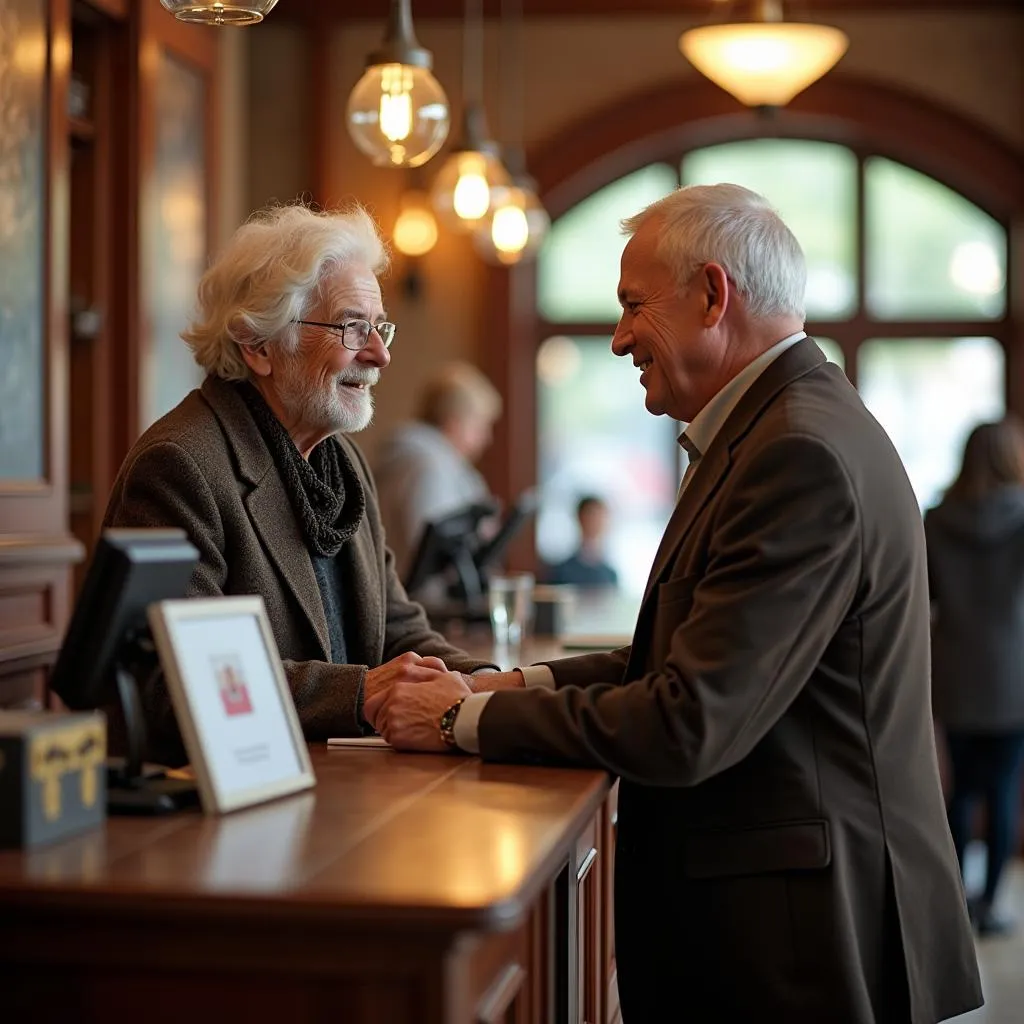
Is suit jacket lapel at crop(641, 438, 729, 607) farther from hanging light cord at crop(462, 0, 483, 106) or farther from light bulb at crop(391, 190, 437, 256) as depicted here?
hanging light cord at crop(462, 0, 483, 106)

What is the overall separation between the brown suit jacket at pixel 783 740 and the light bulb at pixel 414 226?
4.46m

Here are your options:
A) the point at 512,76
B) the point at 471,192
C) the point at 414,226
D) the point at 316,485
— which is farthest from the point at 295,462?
the point at 512,76

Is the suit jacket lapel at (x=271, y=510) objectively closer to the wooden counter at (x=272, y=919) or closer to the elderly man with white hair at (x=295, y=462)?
the elderly man with white hair at (x=295, y=462)

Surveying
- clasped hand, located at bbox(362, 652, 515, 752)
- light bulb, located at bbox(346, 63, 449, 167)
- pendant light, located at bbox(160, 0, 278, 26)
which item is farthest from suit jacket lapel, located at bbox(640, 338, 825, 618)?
light bulb, located at bbox(346, 63, 449, 167)

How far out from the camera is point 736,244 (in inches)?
86.9

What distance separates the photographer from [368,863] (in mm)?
1612

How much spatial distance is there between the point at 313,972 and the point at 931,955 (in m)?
0.96

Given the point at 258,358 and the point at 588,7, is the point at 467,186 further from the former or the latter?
the point at 588,7

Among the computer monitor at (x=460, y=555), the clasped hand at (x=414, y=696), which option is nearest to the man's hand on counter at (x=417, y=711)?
the clasped hand at (x=414, y=696)

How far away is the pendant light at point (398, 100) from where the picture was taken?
3502mm

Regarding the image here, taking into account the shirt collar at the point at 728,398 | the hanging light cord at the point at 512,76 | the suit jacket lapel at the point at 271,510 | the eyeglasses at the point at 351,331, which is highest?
the hanging light cord at the point at 512,76

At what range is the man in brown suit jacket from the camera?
198cm

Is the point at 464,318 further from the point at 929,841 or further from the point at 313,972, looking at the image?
the point at 313,972

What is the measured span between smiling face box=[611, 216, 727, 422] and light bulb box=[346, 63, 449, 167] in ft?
4.33
